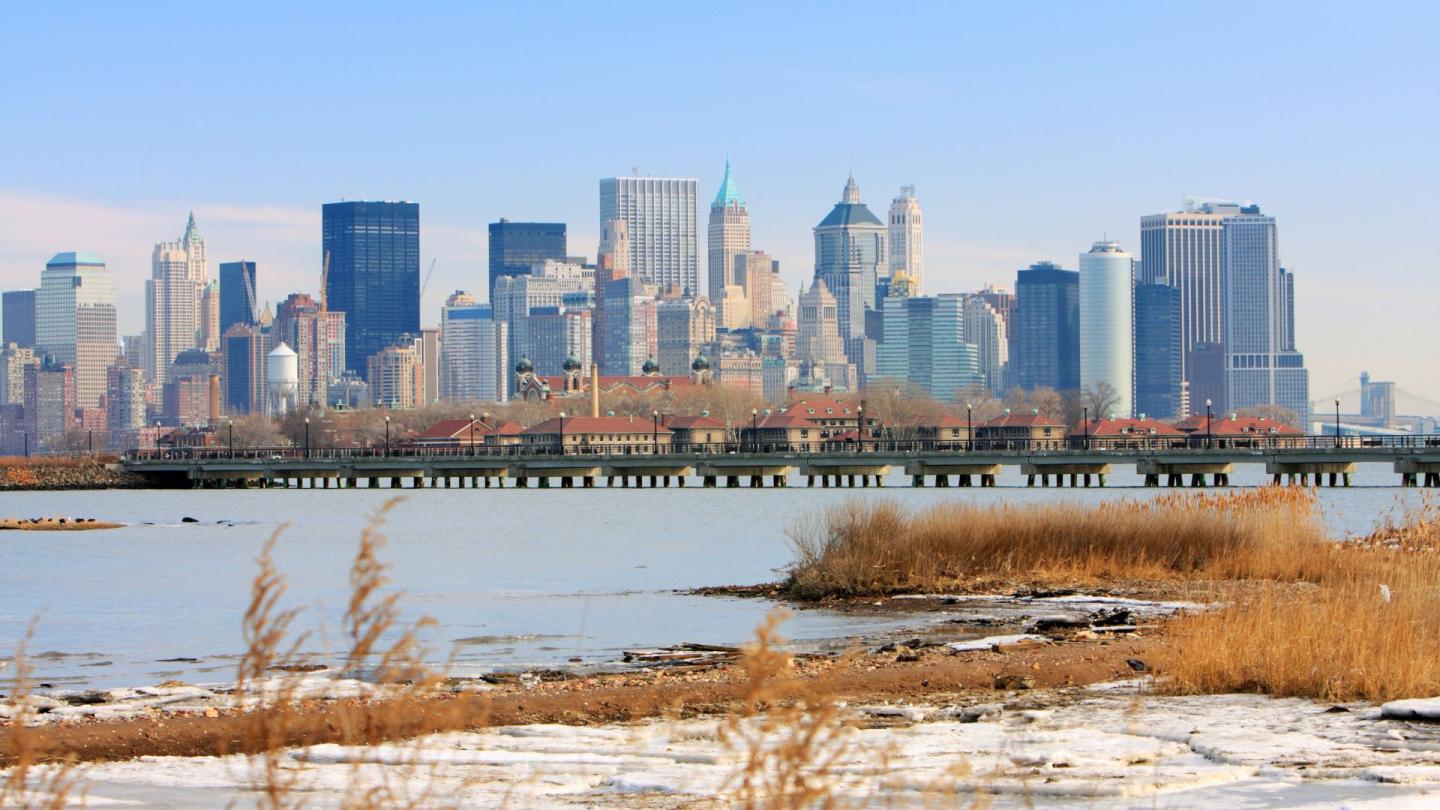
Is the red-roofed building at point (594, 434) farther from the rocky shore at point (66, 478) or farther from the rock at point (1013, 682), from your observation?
the rock at point (1013, 682)

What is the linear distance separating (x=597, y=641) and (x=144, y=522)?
64.5 m

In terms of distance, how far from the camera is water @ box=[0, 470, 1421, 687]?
28766mm

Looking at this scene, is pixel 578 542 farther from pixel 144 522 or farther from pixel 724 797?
pixel 724 797

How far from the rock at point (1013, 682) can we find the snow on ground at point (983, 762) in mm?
2129

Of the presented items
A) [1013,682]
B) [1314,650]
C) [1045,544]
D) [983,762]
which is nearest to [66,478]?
[1045,544]

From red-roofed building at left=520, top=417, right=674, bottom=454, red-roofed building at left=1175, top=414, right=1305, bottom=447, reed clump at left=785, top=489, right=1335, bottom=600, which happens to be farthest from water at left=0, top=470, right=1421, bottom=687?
red-roofed building at left=520, top=417, right=674, bottom=454

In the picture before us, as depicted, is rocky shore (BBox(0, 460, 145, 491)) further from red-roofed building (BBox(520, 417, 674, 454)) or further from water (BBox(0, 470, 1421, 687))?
water (BBox(0, 470, 1421, 687))

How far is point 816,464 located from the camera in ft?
422

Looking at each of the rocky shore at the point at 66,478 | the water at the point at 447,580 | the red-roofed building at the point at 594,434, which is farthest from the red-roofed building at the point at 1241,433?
the rocky shore at the point at 66,478

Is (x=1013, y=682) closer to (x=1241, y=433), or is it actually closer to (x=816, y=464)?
(x=816, y=464)

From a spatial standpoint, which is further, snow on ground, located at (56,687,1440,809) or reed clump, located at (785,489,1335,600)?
reed clump, located at (785,489,1335,600)

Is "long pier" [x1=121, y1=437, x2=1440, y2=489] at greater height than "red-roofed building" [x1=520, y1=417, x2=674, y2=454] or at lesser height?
lesser

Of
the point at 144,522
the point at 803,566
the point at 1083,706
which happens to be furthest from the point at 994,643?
the point at 144,522

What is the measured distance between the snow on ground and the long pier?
89.4 m
